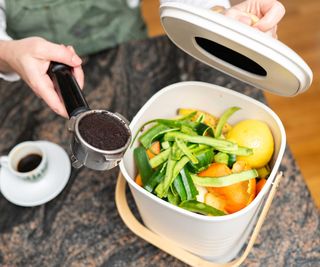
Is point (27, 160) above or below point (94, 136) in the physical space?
below

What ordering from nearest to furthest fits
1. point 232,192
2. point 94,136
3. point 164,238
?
1. point 94,136
2. point 232,192
3. point 164,238

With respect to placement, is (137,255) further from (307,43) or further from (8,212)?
(307,43)

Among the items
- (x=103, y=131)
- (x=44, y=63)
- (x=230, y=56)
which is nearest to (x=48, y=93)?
(x=44, y=63)

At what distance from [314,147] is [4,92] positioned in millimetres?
1184

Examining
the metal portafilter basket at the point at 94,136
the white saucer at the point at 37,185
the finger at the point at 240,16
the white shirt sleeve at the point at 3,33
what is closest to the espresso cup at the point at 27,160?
the white saucer at the point at 37,185

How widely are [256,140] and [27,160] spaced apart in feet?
1.54

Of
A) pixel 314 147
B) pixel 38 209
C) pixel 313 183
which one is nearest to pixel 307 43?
pixel 314 147

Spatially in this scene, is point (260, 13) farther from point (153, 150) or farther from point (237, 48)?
point (153, 150)

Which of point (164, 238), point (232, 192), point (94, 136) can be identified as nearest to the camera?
point (94, 136)

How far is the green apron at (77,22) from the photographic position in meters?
0.99

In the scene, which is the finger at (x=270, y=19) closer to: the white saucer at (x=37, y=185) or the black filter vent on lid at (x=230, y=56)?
the black filter vent on lid at (x=230, y=56)

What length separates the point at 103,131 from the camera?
601 millimetres

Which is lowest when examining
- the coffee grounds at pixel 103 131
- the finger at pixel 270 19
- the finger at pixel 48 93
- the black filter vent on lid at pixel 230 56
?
the finger at pixel 48 93

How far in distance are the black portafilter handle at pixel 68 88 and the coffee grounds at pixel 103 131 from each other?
0.04m
